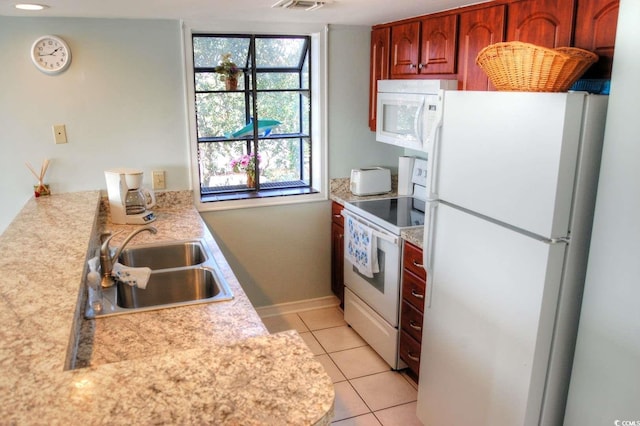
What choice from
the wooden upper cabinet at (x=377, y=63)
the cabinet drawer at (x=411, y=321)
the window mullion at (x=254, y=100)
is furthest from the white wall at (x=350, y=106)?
the cabinet drawer at (x=411, y=321)

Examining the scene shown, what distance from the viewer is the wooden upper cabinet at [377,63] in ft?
11.0

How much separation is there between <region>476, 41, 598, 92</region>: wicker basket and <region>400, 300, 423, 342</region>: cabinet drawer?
1308 mm

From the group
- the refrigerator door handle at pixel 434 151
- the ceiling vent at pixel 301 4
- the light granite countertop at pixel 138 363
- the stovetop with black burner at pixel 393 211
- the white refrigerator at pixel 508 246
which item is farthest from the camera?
the stovetop with black burner at pixel 393 211

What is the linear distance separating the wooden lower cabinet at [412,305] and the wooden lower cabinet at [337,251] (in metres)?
0.84

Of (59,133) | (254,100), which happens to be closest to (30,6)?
(59,133)

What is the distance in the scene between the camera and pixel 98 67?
9.89 ft

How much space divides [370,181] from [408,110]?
0.67m

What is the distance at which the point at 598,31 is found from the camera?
186 centimetres

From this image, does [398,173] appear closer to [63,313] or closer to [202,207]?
[202,207]

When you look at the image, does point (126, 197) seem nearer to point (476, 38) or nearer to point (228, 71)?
point (228, 71)

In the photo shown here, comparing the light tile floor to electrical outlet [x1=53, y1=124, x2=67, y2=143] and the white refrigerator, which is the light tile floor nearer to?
the white refrigerator

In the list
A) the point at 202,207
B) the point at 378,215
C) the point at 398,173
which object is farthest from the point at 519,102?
the point at 202,207

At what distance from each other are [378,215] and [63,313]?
1969 millimetres

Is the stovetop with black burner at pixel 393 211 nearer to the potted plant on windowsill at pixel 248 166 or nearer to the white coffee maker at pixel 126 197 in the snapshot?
the potted plant on windowsill at pixel 248 166
